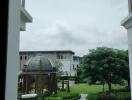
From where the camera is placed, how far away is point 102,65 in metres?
1.83

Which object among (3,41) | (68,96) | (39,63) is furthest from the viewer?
(68,96)

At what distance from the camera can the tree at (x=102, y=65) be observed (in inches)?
69.3

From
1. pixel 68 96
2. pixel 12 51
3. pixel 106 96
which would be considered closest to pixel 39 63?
pixel 68 96

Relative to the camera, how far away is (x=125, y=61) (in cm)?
171

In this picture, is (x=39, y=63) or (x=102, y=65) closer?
(x=39, y=63)

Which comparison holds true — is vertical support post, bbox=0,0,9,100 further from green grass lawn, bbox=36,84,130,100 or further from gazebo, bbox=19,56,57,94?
green grass lawn, bbox=36,84,130,100

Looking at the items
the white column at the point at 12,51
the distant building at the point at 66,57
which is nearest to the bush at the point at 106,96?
the distant building at the point at 66,57

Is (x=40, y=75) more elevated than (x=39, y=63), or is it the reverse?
(x=39, y=63)

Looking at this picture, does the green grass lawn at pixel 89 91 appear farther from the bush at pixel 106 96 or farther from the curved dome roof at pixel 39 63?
the curved dome roof at pixel 39 63

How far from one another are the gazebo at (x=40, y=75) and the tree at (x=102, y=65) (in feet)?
0.99

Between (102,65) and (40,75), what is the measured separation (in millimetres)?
585

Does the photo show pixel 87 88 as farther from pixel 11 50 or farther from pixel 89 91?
pixel 11 50

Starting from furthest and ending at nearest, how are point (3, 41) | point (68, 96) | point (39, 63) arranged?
1. point (68, 96)
2. point (39, 63)
3. point (3, 41)

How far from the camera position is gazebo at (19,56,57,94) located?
5.31 ft
